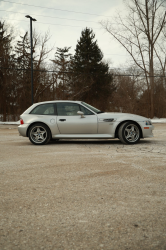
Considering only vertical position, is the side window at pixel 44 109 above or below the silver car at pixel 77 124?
above

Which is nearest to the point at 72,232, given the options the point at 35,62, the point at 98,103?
the point at 35,62

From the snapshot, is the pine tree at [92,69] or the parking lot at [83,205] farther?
the pine tree at [92,69]

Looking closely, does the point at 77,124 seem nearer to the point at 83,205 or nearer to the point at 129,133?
the point at 129,133

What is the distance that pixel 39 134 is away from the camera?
367 inches

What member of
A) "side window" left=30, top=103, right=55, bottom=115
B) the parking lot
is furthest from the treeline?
the parking lot

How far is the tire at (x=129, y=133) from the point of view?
891 cm

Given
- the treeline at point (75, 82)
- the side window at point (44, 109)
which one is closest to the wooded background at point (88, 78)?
the treeline at point (75, 82)

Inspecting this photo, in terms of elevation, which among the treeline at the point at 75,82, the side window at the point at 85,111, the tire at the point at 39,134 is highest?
the treeline at the point at 75,82

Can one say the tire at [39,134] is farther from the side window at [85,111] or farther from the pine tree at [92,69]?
the pine tree at [92,69]

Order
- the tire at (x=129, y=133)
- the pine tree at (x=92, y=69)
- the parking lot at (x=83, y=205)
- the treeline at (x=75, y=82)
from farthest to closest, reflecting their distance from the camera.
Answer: the pine tree at (x=92, y=69)
the treeline at (x=75, y=82)
the tire at (x=129, y=133)
the parking lot at (x=83, y=205)

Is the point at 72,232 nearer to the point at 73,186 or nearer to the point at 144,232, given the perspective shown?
the point at 144,232

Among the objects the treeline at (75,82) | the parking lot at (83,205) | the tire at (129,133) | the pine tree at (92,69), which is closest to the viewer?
the parking lot at (83,205)

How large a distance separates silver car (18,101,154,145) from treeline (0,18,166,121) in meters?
18.7

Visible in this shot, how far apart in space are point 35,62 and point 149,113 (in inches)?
601
